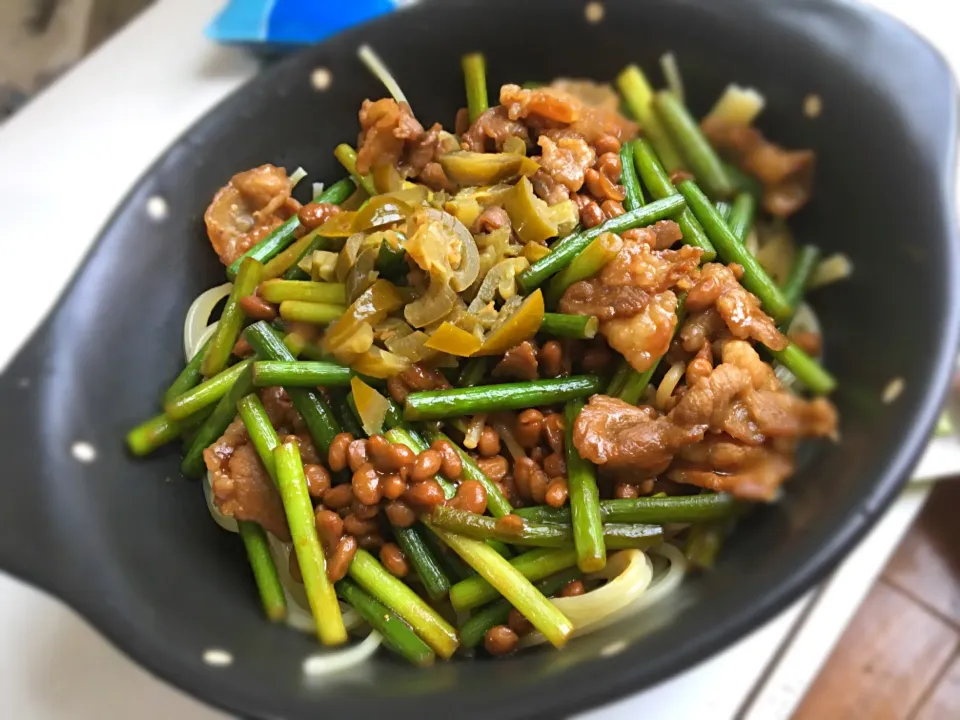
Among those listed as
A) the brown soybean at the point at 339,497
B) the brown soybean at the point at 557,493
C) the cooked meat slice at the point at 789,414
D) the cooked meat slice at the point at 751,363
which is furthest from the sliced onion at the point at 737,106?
the brown soybean at the point at 339,497

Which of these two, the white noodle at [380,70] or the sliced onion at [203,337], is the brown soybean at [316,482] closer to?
the sliced onion at [203,337]

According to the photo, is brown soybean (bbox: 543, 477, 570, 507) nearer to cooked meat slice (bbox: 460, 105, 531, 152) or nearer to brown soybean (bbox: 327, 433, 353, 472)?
brown soybean (bbox: 327, 433, 353, 472)

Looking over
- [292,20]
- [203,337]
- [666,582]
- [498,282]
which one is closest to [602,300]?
[498,282]

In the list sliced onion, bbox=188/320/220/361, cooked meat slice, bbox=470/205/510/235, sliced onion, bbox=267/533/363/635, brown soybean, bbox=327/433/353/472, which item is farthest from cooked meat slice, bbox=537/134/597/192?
sliced onion, bbox=267/533/363/635

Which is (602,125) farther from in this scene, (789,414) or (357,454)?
(357,454)

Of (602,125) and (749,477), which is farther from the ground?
(602,125)

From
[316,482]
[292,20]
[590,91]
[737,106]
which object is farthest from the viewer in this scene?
[292,20]
